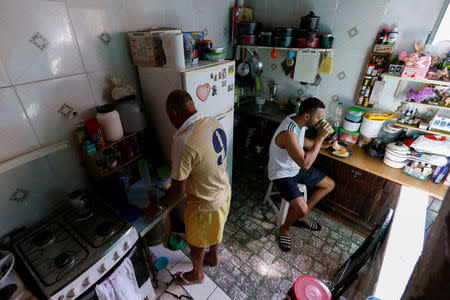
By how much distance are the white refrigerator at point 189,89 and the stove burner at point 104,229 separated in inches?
36.5

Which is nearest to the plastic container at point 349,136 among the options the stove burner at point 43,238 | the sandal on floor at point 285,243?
the sandal on floor at point 285,243

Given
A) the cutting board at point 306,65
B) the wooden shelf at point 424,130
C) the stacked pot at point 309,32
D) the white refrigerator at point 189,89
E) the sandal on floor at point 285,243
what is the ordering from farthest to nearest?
the cutting board at point 306,65
the stacked pot at point 309,32
the sandal on floor at point 285,243
the wooden shelf at point 424,130
the white refrigerator at point 189,89

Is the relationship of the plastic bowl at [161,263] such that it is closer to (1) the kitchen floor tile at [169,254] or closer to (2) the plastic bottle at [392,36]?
(1) the kitchen floor tile at [169,254]

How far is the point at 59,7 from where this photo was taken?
1.49m

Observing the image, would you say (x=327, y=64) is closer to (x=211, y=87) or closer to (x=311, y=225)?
(x=211, y=87)

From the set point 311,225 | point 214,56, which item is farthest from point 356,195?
point 214,56

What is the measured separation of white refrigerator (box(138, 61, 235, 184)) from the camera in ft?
6.07

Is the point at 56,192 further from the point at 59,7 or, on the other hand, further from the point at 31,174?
the point at 59,7

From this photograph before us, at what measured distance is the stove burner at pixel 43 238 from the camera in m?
1.44

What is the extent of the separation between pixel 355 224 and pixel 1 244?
11.0 ft

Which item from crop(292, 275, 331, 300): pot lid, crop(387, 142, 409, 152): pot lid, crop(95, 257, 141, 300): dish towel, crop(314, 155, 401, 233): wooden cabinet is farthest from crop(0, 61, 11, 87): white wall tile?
crop(387, 142, 409, 152): pot lid

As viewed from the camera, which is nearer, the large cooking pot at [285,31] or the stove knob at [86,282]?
the stove knob at [86,282]

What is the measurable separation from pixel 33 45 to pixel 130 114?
2.44 ft

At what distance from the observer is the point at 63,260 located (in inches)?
51.5
